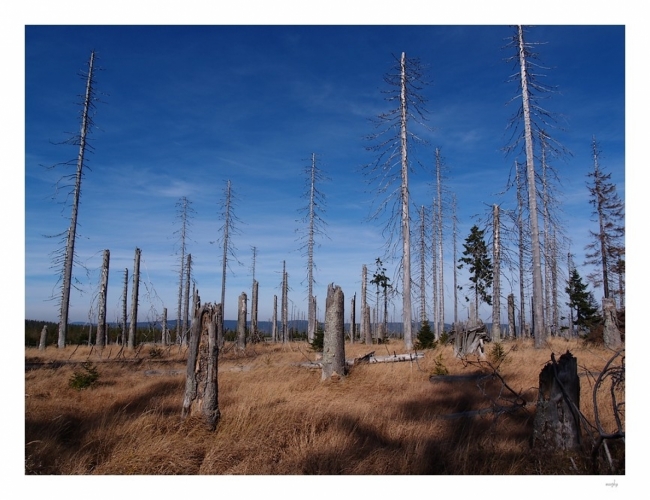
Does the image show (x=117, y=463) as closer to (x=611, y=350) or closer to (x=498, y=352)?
(x=498, y=352)

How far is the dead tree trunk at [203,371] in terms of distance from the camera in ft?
19.3

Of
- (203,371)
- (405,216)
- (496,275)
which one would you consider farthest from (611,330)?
(203,371)

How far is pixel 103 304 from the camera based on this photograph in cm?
2003

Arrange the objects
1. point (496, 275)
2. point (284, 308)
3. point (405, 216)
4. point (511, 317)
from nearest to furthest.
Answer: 1. point (405, 216)
2. point (496, 275)
3. point (511, 317)
4. point (284, 308)

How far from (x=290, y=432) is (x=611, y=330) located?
15.0 metres

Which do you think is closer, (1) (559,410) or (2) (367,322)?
(1) (559,410)

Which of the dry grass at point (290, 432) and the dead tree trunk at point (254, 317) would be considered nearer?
the dry grass at point (290, 432)

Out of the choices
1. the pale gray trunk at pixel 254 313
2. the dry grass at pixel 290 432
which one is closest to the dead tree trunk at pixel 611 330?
the dry grass at pixel 290 432

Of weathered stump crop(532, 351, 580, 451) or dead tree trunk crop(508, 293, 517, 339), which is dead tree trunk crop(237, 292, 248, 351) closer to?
weathered stump crop(532, 351, 580, 451)

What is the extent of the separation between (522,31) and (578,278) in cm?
3148

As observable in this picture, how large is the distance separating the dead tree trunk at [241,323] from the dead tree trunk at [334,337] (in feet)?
27.6

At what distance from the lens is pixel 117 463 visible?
14.9ft

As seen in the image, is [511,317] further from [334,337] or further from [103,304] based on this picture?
[103,304]

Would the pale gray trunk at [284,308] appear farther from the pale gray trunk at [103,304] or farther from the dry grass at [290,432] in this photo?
the dry grass at [290,432]
